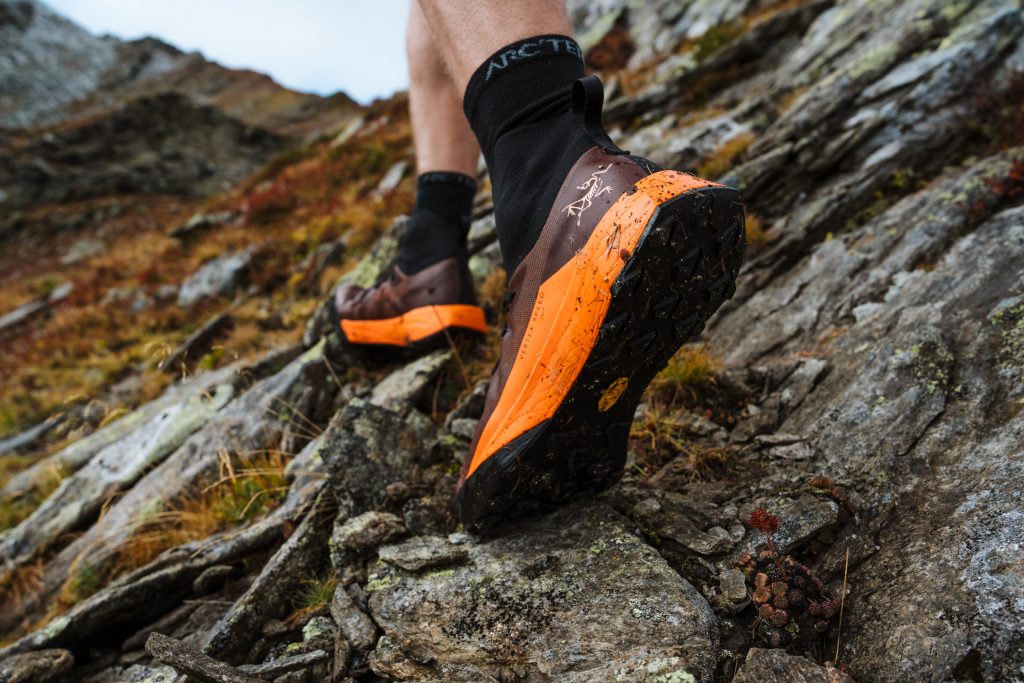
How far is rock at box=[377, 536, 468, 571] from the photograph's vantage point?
5.03 ft

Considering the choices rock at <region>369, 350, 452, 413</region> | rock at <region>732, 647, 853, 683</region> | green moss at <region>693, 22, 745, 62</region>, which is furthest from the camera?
green moss at <region>693, 22, 745, 62</region>

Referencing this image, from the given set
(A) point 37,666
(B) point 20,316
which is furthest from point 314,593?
(B) point 20,316

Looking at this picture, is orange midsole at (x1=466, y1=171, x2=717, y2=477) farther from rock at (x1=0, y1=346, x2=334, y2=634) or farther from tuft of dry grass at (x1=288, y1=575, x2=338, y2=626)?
rock at (x1=0, y1=346, x2=334, y2=634)

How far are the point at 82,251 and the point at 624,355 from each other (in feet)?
62.2

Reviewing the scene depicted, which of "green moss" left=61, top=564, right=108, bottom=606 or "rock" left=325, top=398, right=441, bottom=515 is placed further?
"green moss" left=61, top=564, right=108, bottom=606

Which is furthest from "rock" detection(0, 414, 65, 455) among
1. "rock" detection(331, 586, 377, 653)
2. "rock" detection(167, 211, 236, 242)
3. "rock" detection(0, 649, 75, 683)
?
"rock" detection(167, 211, 236, 242)

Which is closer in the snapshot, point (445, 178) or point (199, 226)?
point (445, 178)

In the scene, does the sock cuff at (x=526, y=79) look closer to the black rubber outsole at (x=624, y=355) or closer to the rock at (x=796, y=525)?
the black rubber outsole at (x=624, y=355)

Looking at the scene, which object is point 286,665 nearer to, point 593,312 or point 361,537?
point 361,537

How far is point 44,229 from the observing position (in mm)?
17547

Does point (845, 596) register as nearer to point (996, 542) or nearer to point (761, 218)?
point (996, 542)

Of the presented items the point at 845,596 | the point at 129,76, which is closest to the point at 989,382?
the point at 845,596

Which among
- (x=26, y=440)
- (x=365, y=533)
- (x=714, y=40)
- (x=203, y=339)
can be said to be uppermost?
(x=714, y=40)

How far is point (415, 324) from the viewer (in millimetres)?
2650
